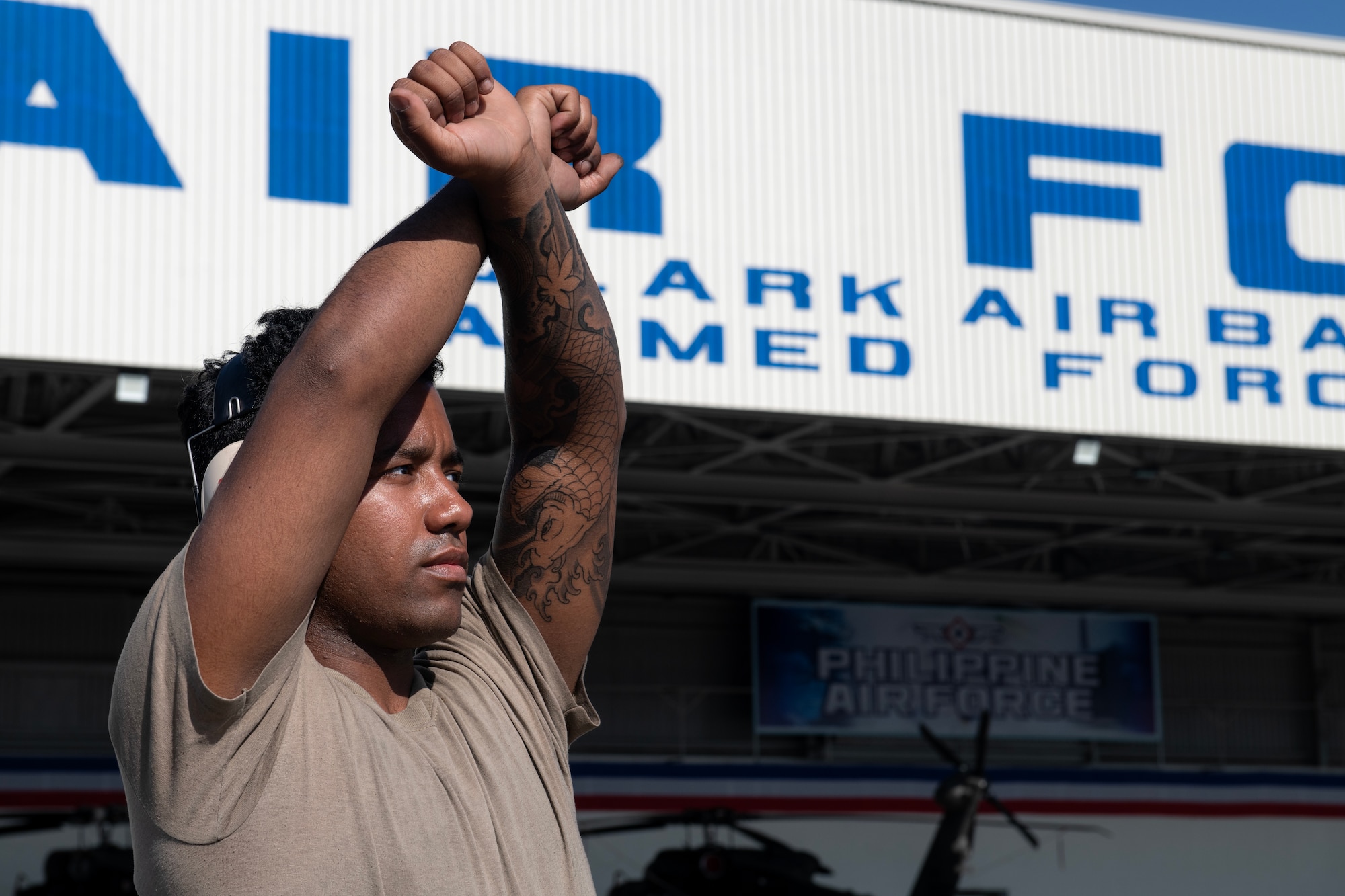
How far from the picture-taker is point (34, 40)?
11.0m

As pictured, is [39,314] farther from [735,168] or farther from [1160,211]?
[1160,211]

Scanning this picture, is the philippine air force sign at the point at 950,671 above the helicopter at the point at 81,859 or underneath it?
above

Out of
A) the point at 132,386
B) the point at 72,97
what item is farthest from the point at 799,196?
the point at 72,97

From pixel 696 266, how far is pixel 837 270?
50.9 inches

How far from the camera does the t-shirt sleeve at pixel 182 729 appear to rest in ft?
5.23

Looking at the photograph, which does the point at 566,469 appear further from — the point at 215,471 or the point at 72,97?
the point at 72,97

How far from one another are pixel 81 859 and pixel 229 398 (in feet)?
57.7

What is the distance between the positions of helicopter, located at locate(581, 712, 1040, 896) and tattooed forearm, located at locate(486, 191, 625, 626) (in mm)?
17288

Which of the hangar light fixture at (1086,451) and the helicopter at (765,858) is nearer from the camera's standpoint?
Result: the hangar light fixture at (1086,451)

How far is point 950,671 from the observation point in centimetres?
2253

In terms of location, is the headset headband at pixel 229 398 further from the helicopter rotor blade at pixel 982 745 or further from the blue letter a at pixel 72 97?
the helicopter rotor blade at pixel 982 745

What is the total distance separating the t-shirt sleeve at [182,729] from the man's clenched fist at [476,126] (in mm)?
567

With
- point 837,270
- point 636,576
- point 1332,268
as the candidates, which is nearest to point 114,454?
point 837,270

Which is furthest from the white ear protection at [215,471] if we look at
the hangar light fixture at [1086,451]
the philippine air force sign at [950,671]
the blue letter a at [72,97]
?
the philippine air force sign at [950,671]
